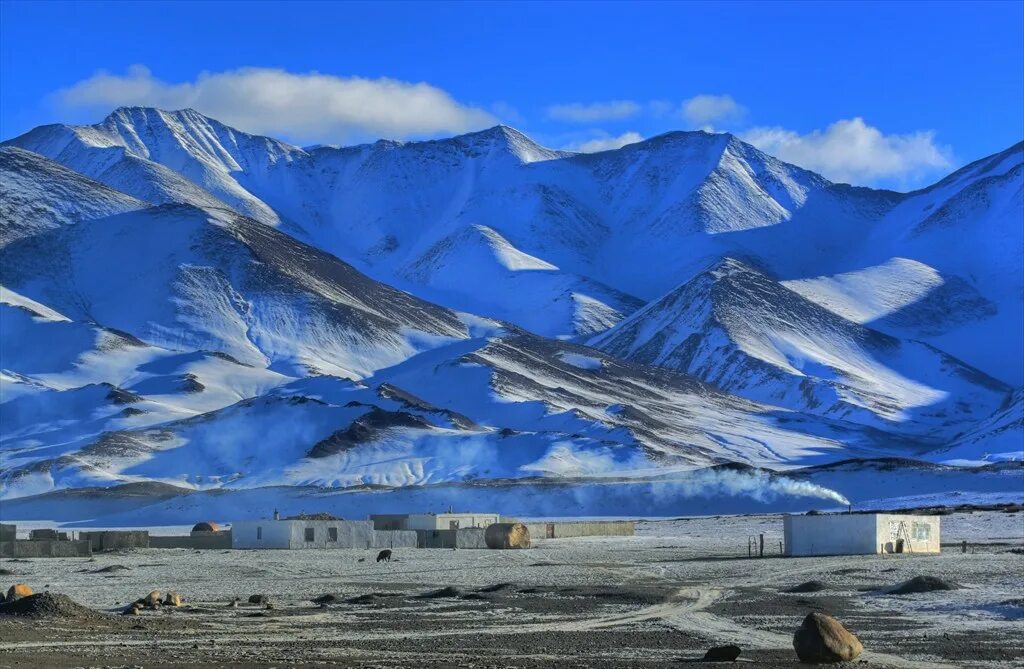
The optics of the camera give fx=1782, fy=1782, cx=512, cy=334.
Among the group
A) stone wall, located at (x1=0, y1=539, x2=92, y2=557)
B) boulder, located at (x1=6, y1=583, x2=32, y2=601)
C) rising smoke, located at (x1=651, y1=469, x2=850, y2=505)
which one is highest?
rising smoke, located at (x1=651, y1=469, x2=850, y2=505)

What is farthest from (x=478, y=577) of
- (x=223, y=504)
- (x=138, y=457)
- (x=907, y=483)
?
(x=138, y=457)

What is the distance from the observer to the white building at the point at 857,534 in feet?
253

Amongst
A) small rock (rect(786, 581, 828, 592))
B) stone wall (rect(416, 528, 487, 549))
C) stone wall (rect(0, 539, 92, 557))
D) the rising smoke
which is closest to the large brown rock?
small rock (rect(786, 581, 828, 592))

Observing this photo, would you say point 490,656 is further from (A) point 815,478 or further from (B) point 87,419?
(B) point 87,419

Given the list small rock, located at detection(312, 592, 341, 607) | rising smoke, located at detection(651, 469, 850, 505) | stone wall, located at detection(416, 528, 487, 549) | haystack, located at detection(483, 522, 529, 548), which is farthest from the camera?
rising smoke, located at detection(651, 469, 850, 505)

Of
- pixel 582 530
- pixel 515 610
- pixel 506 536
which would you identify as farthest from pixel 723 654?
pixel 582 530

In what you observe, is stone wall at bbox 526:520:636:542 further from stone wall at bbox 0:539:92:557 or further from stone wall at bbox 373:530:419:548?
stone wall at bbox 0:539:92:557

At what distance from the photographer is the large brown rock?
3469cm

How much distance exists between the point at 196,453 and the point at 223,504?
108 ft

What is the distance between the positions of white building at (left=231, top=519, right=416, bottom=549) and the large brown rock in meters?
60.4

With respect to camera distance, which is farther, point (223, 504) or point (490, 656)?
point (223, 504)

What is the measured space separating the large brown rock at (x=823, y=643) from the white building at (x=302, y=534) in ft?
198

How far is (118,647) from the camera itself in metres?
37.7

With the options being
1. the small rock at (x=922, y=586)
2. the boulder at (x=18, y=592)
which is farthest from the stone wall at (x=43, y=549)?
the small rock at (x=922, y=586)
